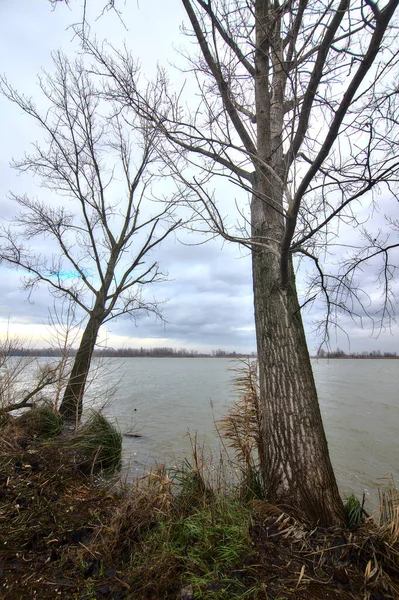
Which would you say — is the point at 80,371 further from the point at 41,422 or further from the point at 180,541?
the point at 180,541

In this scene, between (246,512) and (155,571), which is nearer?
(155,571)

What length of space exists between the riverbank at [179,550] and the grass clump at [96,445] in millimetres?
1648

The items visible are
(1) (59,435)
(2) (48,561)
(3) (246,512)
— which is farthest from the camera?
(1) (59,435)

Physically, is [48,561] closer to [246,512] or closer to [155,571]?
[155,571]

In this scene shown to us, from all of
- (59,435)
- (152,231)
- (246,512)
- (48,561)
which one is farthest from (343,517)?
(152,231)

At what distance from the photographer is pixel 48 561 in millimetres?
2674

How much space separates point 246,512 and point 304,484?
0.64 m

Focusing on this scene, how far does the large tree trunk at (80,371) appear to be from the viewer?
7.21 meters

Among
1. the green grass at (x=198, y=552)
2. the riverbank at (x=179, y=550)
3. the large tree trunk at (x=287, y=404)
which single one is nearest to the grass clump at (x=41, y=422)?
the riverbank at (x=179, y=550)

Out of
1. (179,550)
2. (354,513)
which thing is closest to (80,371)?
(179,550)

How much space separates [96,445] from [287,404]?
4.00 m

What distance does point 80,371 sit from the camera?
798 centimetres

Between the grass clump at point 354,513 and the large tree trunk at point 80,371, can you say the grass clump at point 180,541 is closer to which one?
the grass clump at point 354,513

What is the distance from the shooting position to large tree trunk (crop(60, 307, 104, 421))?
23.6 feet
